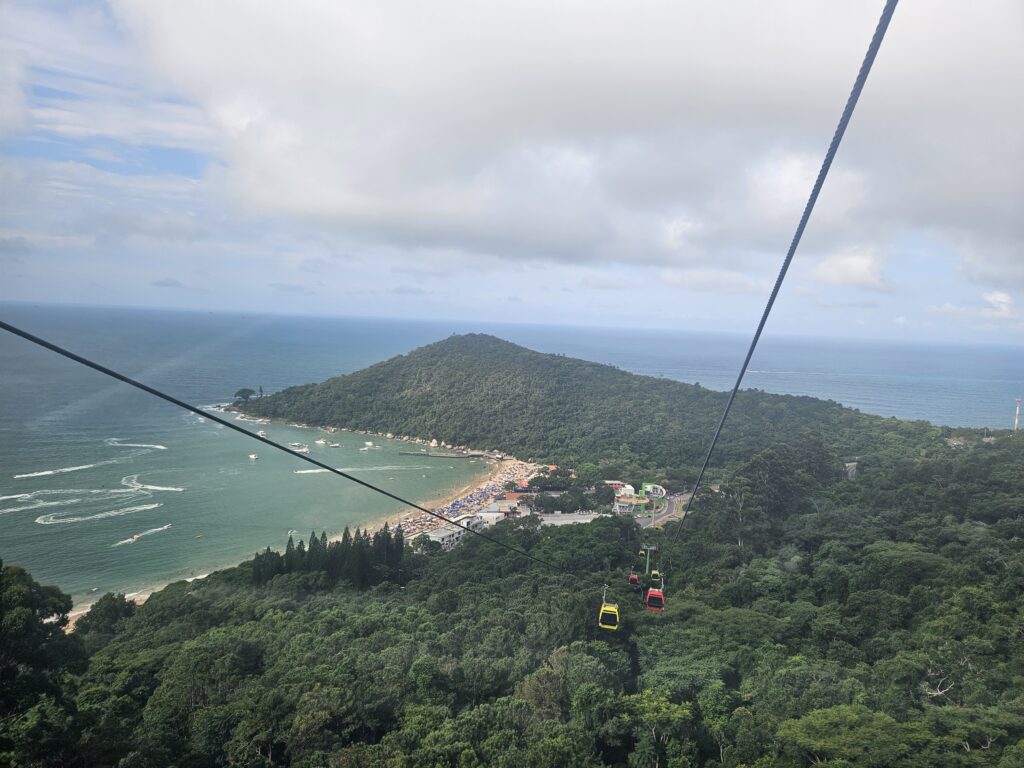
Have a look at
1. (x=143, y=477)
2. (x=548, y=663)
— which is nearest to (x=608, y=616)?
(x=548, y=663)

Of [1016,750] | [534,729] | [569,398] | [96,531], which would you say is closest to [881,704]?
[1016,750]

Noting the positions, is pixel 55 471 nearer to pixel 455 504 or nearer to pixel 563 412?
pixel 455 504

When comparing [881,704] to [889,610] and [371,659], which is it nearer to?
[889,610]

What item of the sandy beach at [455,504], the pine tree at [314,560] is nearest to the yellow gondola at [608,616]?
the pine tree at [314,560]

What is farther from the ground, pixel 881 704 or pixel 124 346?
pixel 124 346

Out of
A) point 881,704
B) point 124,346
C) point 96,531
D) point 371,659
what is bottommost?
point 96,531

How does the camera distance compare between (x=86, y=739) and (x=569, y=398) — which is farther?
(x=569, y=398)

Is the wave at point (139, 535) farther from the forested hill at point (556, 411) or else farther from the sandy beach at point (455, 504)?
the forested hill at point (556, 411)

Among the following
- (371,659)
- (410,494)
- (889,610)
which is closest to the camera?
(371,659)

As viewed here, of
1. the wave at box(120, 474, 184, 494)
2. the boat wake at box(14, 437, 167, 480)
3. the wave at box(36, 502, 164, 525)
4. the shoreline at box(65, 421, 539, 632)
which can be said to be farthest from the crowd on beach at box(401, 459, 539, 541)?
the boat wake at box(14, 437, 167, 480)
